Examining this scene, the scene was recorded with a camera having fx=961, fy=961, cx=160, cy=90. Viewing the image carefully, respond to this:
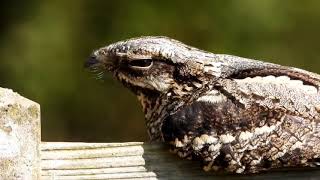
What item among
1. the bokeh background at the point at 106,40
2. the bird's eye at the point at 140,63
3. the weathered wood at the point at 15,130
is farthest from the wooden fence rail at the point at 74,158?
the bokeh background at the point at 106,40

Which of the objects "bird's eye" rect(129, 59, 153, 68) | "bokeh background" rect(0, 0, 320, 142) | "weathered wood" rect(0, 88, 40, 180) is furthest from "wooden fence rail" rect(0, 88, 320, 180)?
"bokeh background" rect(0, 0, 320, 142)

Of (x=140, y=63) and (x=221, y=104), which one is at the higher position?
(x=140, y=63)

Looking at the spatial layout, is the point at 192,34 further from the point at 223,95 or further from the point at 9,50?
the point at 223,95

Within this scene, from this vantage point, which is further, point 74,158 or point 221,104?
point 221,104

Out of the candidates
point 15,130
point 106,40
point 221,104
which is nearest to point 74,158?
point 15,130

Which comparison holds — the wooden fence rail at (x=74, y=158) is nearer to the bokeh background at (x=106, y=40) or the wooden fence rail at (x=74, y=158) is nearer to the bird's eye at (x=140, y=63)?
the bird's eye at (x=140, y=63)

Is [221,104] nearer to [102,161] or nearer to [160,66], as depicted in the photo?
[160,66]

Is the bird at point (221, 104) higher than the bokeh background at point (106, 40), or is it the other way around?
the bokeh background at point (106, 40)
